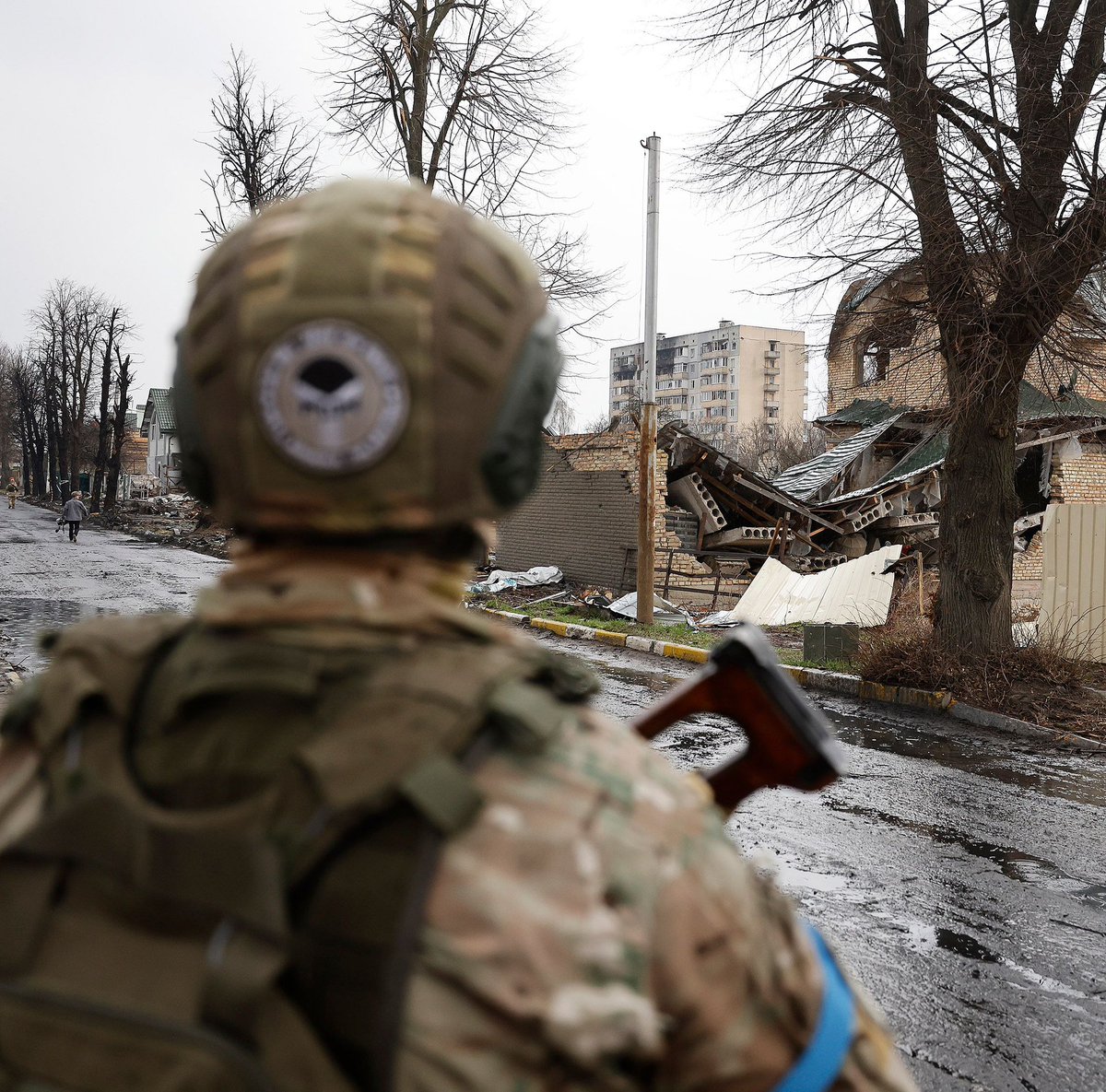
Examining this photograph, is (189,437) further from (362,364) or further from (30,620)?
(30,620)

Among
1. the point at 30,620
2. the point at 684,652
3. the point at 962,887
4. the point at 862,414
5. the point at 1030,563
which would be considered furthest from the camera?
the point at 862,414

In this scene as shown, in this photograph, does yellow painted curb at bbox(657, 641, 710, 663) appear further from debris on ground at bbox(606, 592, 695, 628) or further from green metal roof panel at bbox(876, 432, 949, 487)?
green metal roof panel at bbox(876, 432, 949, 487)

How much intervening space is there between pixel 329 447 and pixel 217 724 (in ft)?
0.92

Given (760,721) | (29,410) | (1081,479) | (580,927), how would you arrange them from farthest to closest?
1. (29,410)
2. (1081,479)
3. (760,721)
4. (580,927)

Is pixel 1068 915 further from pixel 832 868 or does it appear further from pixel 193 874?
pixel 193 874

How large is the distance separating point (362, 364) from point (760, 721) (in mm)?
651

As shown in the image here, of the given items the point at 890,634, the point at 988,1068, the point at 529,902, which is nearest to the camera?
the point at 529,902

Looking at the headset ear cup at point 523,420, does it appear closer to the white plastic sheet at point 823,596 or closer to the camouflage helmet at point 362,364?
the camouflage helmet at point 362,364

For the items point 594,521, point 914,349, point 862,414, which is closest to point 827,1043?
point 914,349

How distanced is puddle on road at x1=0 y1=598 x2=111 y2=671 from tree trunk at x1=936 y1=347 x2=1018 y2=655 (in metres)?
8.04

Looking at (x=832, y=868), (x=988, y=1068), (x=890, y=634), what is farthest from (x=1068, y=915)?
(x=890, y=634)

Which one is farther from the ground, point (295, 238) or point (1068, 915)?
point (295, 238)

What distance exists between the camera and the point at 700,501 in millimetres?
19562

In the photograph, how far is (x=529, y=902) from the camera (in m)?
0.86
